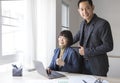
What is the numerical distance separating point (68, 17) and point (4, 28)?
1.95 meters

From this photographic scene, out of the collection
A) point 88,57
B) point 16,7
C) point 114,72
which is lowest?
point 114,72

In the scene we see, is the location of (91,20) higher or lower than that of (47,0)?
lower

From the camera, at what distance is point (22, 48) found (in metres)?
2.59

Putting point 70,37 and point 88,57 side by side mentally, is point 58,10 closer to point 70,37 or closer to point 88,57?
point 70,37

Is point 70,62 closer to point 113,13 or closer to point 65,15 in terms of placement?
point 65,15

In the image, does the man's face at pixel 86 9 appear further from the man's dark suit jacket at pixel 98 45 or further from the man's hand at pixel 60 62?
the man's hand at pixel 60 62

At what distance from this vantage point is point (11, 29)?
2529 mm

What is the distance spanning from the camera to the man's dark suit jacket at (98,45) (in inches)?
81.2

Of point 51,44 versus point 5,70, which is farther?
point 51,44

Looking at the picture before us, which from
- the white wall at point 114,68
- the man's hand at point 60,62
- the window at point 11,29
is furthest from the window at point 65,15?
the man's hand at point 60,62

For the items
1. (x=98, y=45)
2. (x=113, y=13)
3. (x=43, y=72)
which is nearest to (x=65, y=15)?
(x=113, y=13)

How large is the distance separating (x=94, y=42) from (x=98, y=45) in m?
0.05

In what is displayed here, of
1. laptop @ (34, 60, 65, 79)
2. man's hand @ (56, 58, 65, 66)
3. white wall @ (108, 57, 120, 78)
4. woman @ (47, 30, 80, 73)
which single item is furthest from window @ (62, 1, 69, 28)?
laptop @ (34, 60, 65, 79)

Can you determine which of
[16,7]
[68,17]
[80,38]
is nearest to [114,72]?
[68,17]
